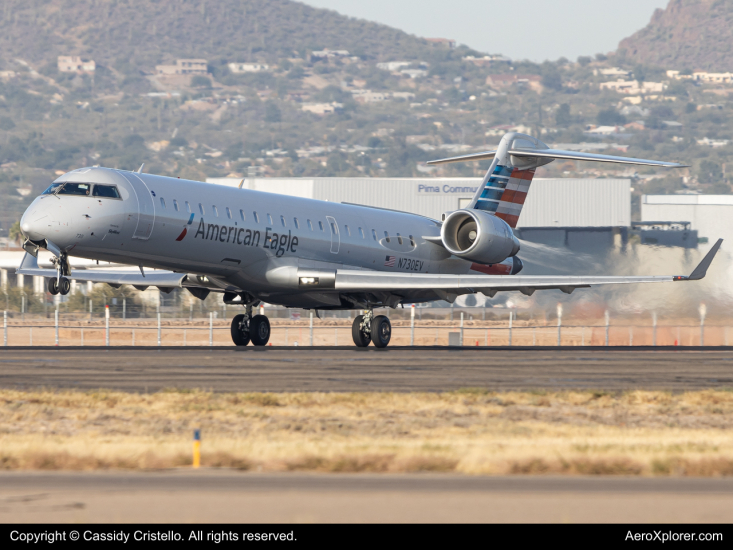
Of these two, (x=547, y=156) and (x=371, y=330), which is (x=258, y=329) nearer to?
(x=371, y=330)

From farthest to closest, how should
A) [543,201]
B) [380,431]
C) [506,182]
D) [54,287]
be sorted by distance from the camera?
[543,201]
[506,182]
[54,287]
[380,431]

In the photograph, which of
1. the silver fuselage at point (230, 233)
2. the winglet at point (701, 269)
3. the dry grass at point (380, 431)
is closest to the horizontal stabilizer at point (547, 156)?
the silver fuselage at point (230, 233)

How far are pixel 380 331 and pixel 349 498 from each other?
82.9 ft

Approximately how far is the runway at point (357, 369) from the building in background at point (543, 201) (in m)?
62.3

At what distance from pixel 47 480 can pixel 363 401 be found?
363 inches

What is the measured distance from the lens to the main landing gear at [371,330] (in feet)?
121

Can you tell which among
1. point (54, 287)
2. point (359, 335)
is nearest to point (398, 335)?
point (359, 335)

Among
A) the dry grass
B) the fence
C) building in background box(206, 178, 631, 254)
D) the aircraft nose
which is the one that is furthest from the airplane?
building in background box(206, 178, 631, 254)

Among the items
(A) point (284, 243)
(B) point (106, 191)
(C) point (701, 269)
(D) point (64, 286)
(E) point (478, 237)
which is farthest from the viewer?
(E) point (478, 237)

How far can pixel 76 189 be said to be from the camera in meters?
30.0

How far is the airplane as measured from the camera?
29.8 m

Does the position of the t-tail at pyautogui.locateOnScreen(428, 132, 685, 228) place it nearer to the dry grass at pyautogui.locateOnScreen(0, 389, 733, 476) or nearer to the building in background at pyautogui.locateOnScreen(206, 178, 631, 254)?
the dry grass at pyautogui.locateOnScreen(0, 389, 733, 476)

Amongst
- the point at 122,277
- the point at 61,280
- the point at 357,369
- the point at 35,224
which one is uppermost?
the point at 35,224

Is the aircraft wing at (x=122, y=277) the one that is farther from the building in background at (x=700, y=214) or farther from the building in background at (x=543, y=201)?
the building in background at (x=700, y=214)
